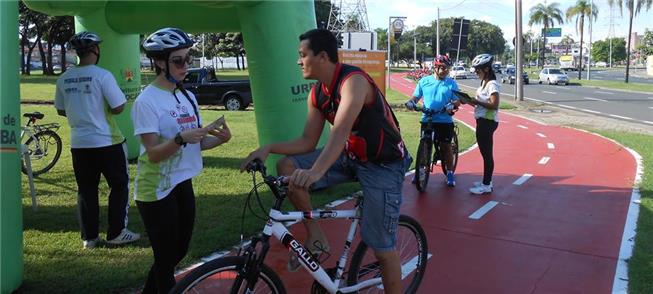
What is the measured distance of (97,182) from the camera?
15.8 feet

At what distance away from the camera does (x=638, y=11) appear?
4731 cm

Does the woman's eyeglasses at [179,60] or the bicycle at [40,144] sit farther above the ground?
the woman's eyeglasses at [179,60]

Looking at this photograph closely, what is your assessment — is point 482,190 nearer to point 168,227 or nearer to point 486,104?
point 486,104

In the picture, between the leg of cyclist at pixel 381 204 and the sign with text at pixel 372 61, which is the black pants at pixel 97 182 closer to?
the leg of cyclist at pixel 381 204

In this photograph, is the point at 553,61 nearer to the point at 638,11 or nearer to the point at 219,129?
the point at 638,11

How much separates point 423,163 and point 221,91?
14.6 m

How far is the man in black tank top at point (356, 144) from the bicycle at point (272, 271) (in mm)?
141

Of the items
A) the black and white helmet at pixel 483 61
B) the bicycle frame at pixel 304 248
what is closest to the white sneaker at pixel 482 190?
the black and white helmet at pixel 483 61

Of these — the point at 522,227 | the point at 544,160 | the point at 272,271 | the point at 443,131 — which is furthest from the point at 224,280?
the point at 544,160

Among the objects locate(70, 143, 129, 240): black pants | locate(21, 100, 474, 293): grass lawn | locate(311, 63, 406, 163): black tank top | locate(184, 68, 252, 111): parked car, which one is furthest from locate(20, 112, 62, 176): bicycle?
locate(184, 68, 252, 111): parked car

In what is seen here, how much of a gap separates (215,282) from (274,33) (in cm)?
428

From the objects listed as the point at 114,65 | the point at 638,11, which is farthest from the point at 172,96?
the point at 638,11

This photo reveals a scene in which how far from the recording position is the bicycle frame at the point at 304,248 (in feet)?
9.27

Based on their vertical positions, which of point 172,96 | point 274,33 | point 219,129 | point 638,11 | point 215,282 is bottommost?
point 215,282
